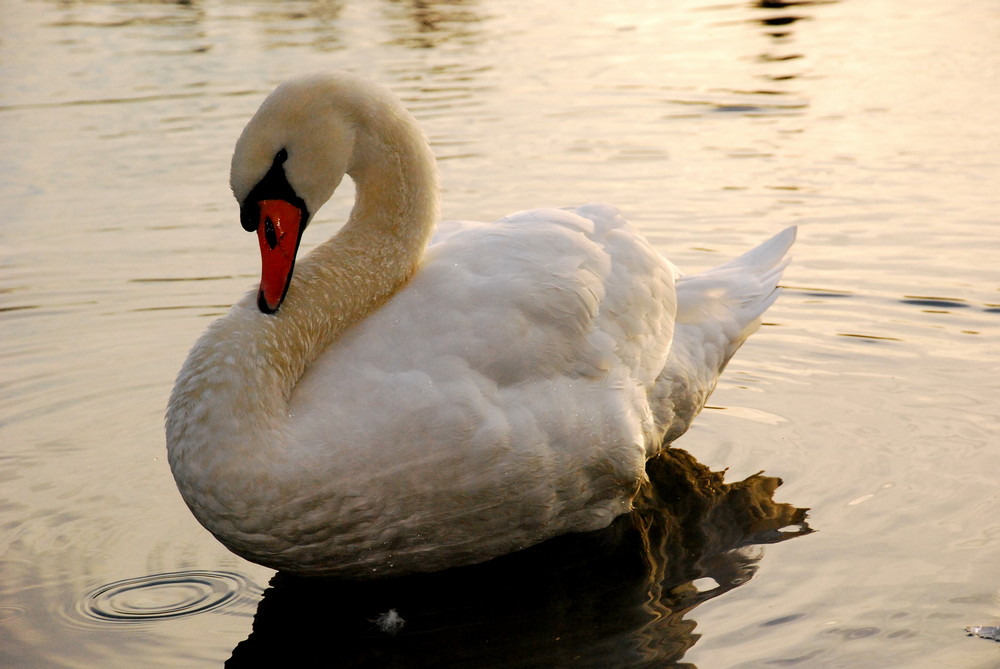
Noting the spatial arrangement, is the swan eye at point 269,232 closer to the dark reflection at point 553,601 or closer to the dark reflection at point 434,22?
the dark reflection at point 553,601

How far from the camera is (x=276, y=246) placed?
14.1 ft

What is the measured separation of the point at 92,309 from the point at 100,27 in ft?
38.5

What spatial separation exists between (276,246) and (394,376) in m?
0.60

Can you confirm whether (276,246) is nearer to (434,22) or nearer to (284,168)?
(284,168)

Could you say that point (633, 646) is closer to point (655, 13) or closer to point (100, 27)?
point (655, 13)

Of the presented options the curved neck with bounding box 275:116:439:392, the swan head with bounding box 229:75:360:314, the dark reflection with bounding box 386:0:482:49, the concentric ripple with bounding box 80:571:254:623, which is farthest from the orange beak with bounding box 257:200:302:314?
the dark reflection with bounding box 386:0:482:49

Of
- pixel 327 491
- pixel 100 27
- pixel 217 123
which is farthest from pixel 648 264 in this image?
pixel 100 27

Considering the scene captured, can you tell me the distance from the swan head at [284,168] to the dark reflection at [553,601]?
1.07 m

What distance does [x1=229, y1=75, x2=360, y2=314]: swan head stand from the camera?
421cm

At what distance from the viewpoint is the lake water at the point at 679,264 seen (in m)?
4.25

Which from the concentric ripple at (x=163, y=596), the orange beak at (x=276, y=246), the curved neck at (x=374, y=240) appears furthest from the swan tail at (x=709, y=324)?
the concentric ripple at (x=163, y=596)

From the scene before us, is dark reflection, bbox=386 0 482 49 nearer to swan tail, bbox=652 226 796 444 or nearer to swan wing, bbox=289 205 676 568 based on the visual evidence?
swan tail, bbox=652 226 796 444

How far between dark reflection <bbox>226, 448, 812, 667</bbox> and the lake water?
0.01m

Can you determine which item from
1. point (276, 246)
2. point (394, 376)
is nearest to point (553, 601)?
point (394, 376)
